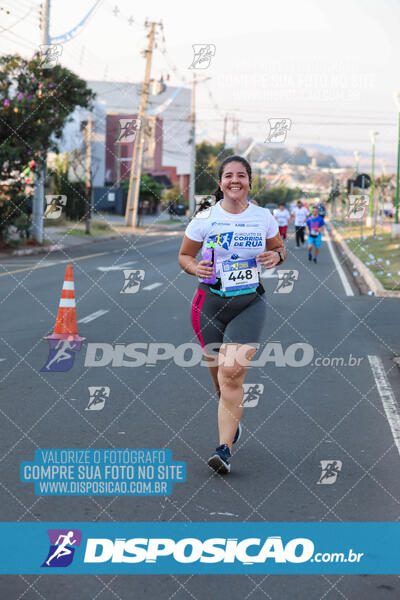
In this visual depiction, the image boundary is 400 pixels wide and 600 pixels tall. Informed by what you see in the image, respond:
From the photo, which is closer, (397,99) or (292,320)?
(292,320)

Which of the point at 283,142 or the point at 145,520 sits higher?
the point at 283,142

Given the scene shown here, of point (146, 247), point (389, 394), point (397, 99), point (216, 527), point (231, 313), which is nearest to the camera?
point (216, 527)

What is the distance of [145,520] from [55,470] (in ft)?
3.63

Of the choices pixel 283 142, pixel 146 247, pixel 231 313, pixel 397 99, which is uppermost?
pixel 397 99

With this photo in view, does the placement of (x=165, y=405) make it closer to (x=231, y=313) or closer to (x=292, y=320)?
(x=231, y=313)

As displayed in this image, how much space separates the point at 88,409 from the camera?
7.65 m

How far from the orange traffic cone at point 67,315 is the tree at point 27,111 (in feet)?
58.0

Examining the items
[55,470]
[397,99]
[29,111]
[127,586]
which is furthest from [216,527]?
[397,99]

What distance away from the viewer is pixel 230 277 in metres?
5.92
